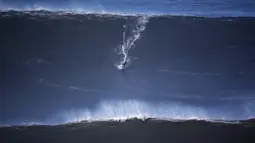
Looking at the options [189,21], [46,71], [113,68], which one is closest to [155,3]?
[189,21]

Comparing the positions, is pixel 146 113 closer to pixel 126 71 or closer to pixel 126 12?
pixel 126 71

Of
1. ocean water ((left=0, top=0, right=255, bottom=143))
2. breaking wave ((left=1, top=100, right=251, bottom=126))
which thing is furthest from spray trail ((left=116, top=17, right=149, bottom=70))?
breaking wave ((left=1, top=100, right=251, bottom=126))

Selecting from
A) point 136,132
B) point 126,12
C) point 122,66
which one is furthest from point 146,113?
point 126,12

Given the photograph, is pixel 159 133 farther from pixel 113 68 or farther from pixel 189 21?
pixel 189 21

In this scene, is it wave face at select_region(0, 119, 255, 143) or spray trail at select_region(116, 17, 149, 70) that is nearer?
wave face at select_region(0, 119, 255, 143)

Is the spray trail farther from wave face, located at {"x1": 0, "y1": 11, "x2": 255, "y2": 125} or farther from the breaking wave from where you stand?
the breaking wave

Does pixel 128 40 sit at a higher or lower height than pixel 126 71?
higher

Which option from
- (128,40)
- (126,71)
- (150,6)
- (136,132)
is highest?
(150,6)
